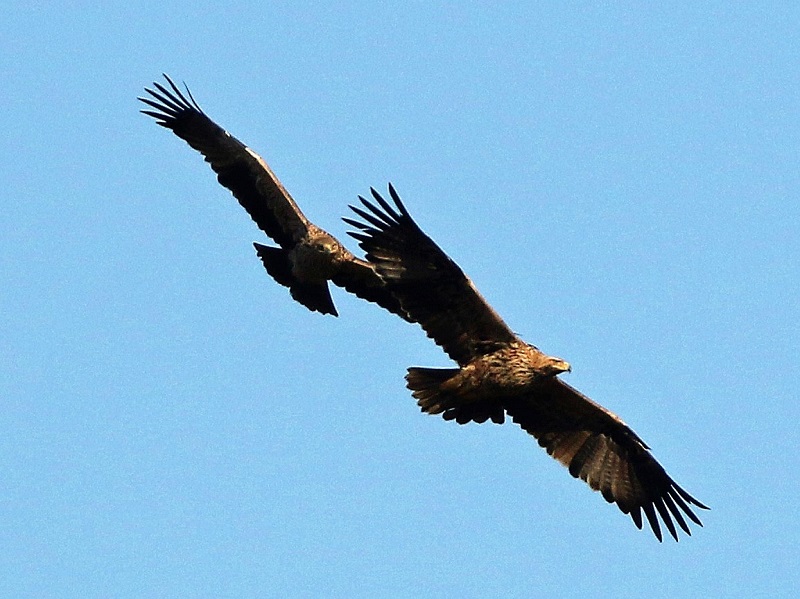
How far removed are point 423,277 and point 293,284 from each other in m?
3.15

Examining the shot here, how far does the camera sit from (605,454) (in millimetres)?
13312

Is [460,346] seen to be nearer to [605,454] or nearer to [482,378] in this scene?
[482,378]

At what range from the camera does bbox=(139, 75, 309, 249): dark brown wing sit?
50.2 ft

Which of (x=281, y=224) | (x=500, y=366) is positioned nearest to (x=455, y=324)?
(x=500, y=366)

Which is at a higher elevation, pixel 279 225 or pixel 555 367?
pixel 279 225

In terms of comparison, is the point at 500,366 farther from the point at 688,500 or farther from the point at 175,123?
the point at 175,123

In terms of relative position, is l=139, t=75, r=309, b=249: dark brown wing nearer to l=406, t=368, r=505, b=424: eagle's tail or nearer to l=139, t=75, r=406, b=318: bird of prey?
l=139, t=75, r=406, b=318: bird of prey

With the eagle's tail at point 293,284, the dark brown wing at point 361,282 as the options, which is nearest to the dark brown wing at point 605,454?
the dark brown wing at point 361,282

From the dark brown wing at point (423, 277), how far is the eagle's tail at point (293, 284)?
112 inches

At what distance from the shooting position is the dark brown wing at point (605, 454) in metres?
13.1

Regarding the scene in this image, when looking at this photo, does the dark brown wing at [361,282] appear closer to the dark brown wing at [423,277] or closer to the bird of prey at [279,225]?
the bird of prey at [279,225]

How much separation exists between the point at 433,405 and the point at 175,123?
522cm

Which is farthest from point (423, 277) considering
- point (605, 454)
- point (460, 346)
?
point (605, 454)

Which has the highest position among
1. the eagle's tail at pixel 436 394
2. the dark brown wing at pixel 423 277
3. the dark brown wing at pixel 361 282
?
the dark brown wing at pixel 361 282
